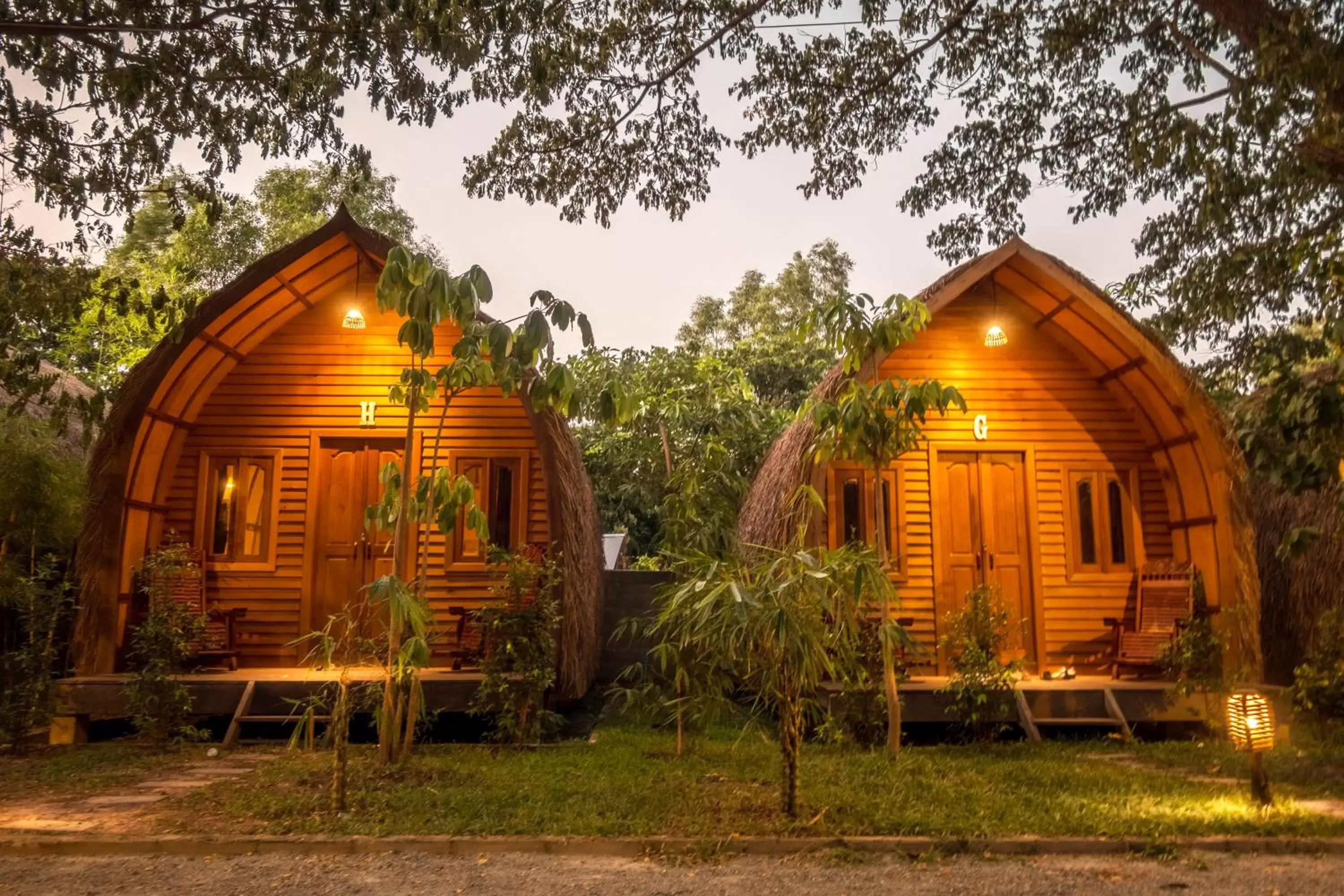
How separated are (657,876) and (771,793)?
144cm

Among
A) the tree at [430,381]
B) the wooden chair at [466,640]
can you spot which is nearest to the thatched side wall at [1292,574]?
the tree at [430,381]

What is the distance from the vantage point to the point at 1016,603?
909cm

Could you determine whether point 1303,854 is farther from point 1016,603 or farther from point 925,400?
point 1016,603

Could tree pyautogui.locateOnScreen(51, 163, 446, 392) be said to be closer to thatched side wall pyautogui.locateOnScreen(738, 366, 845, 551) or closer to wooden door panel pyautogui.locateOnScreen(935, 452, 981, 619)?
thatched side wall pyautogui.locateOnScreen(738, 366, 845, 551)

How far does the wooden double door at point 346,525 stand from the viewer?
29.4 ft

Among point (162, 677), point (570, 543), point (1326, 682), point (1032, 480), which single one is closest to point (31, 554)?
point (162, 677)

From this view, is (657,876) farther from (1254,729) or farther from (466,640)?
(466,640)

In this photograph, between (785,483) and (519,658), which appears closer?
(519,658)

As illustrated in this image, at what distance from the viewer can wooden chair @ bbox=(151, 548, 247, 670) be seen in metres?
8.30

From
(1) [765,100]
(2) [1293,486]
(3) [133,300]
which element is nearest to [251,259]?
(1) [765,100]

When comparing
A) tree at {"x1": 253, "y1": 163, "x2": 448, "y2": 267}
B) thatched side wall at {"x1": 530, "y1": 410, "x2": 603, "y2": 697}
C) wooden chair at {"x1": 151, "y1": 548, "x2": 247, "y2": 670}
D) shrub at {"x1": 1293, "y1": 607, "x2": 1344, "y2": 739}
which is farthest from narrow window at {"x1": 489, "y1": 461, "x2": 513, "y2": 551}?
tree at {"x1": 253, "y1": 163, "x2": 448, "y2": 267}

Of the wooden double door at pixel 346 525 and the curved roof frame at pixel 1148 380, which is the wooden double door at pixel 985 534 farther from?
the wooden double door at pixel 346 525

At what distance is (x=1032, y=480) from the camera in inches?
364

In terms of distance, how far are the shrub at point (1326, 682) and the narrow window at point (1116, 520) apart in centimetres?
203
